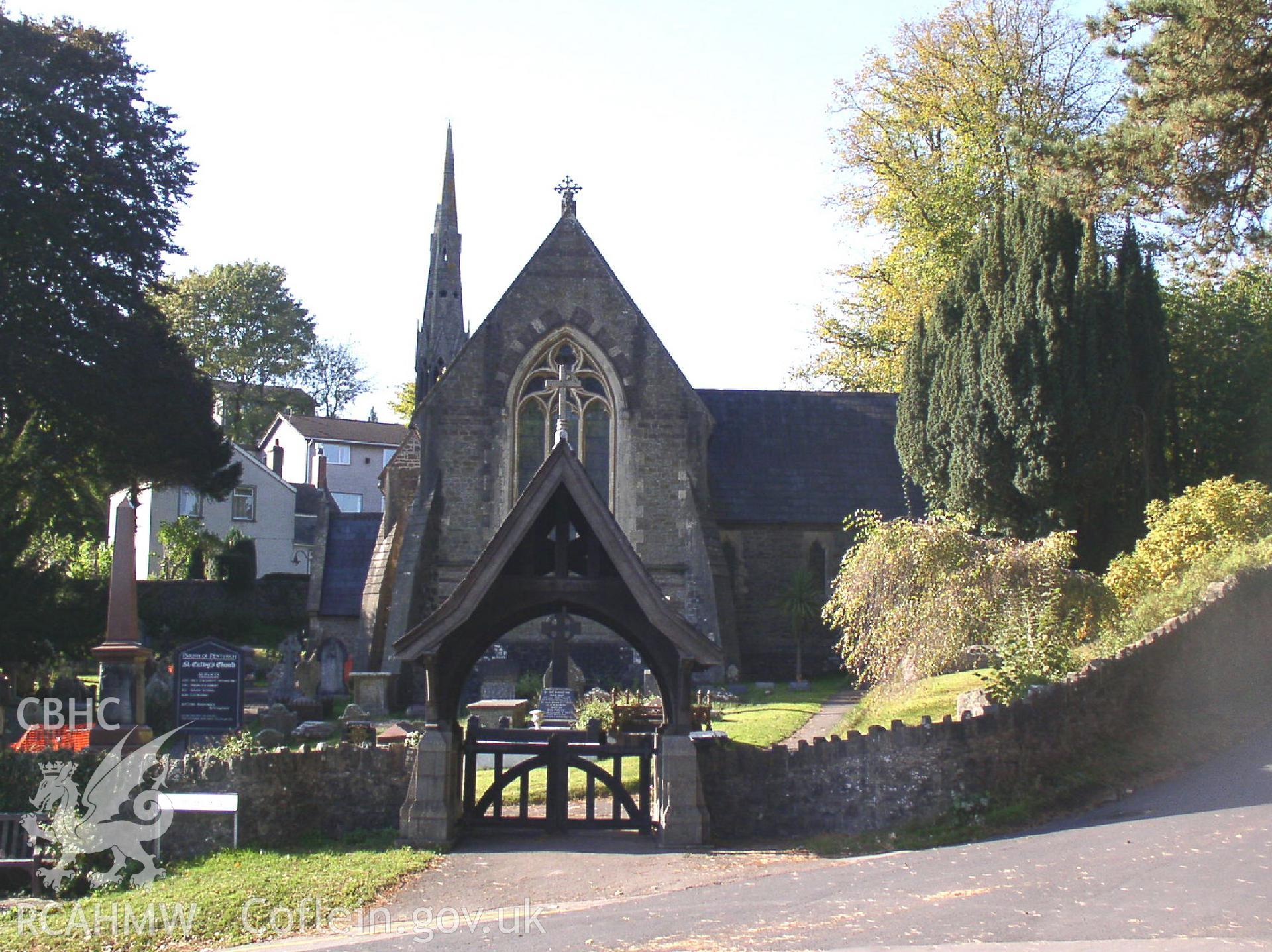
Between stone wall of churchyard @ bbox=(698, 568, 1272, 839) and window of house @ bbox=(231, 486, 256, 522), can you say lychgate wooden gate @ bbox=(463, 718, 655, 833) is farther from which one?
window of house @ bbox=(231, 486, 256, 522)

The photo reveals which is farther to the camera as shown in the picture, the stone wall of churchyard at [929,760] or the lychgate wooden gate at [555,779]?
the lychgate wooden gate at [555,779]

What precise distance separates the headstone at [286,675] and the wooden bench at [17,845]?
1155 centimetres

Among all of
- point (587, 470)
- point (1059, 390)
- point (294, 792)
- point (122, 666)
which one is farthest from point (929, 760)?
point (587, 470)

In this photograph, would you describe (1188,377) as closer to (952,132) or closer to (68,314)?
(952,132)

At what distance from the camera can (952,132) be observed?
3534 centimetres

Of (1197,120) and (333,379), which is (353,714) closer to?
(1197,120)

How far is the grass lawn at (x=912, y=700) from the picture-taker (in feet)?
56.6

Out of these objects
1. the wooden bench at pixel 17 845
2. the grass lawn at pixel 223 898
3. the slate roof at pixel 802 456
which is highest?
the slate roof at pixel 802 456

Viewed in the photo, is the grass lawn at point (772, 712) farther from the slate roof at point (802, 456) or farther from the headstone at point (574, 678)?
the slate roof at point (802, 456)

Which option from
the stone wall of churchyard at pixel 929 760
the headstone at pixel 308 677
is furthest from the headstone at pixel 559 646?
the stone wall of churchyard at pixel 929 760

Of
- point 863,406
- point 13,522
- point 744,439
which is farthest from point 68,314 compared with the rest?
point 863,406

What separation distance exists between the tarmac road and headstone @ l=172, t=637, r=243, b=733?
653cm

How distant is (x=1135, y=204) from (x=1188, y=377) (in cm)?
1129

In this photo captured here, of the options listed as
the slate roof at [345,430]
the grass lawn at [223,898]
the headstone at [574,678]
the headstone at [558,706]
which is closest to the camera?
the grass lawn at [223,898]
